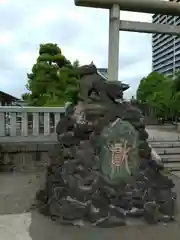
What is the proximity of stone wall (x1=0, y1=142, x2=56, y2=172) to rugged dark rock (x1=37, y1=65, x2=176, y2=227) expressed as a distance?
274cm

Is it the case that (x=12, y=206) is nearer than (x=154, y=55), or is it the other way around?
(x=12, y=206)

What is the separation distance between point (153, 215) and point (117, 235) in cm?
70

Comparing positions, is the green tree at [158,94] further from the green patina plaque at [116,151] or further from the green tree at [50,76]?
the green patina plaque at [116,151]

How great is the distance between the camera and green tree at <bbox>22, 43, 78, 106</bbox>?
1478 centimetres

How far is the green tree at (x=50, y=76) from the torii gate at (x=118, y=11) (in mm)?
6875

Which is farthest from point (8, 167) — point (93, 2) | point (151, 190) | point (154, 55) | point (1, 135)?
point (154, 55)

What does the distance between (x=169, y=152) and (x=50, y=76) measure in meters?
Result: 9.01

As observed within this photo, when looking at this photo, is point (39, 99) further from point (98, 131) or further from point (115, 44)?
point (98, 131)

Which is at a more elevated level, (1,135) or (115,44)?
(115,44)

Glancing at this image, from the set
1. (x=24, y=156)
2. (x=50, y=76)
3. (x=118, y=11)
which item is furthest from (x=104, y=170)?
(x=50, y=76)

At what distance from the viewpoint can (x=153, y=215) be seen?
13.3 ft

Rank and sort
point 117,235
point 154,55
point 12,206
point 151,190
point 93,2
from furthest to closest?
point 154,55 < point 93,2 < point 12,206 < point 151,190 < point 117,235

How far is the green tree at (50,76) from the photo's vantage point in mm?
14781

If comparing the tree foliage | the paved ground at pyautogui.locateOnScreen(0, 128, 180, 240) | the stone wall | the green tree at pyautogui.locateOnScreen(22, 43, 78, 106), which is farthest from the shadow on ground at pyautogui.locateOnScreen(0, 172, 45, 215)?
the tree foliage
